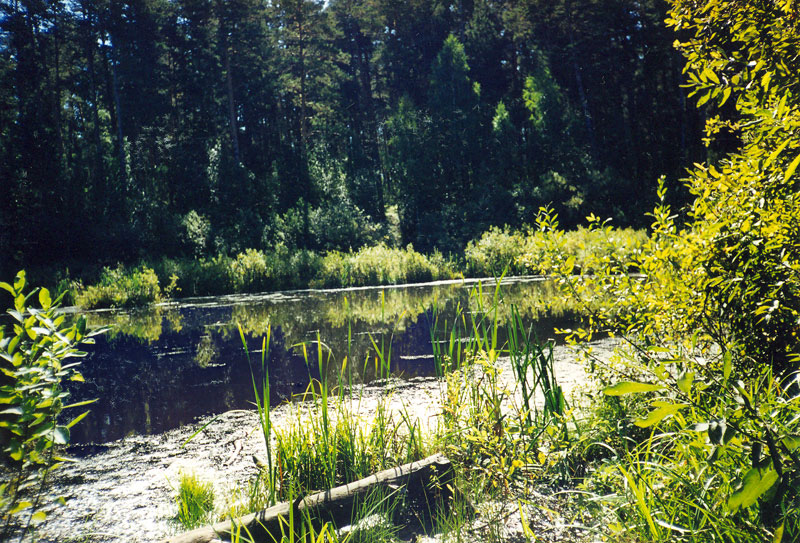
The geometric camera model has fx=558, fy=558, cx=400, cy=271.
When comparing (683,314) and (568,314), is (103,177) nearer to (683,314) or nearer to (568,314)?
(568,314)

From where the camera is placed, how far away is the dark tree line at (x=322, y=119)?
26016 mm

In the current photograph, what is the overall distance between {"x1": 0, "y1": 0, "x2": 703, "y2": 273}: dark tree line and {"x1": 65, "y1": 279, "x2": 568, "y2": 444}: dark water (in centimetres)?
1131

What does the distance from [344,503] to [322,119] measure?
34.6m

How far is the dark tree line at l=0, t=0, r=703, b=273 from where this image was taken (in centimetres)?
2602

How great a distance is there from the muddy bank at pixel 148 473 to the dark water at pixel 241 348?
387 millimetres

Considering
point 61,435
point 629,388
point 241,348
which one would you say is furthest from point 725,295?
point 241,348

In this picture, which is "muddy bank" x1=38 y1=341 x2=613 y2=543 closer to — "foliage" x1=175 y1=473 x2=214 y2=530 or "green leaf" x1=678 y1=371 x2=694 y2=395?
"foliage" x1=175 y1=473 x2=214 y2=530

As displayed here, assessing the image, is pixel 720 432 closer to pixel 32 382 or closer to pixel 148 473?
pixel 32 382

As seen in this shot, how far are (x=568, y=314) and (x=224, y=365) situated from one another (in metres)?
5.91

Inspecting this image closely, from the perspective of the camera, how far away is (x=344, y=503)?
111 inches

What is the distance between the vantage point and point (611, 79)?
3341 cm

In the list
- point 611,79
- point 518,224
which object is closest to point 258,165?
point 518,224

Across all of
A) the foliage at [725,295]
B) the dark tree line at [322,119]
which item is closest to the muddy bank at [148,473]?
the foliage at [725,295]

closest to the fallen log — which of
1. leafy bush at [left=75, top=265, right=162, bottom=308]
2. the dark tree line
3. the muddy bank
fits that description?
the muddy bank
